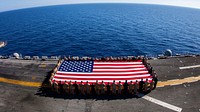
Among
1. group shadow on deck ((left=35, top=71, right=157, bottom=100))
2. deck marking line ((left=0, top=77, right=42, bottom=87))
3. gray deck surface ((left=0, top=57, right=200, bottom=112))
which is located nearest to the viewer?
gray deck surface ((left=0, top=57, right=200, bottom=112))

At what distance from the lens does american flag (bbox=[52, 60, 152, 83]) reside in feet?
99.9

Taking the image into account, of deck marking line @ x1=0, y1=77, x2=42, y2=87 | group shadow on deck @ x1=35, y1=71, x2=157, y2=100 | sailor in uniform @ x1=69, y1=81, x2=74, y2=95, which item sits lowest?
deck marking line @ x1=0, y1=77, x2=42, y2=87

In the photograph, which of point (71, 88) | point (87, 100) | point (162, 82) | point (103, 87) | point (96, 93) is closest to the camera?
point (87, 100)

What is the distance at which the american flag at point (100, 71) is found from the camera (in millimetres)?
30438

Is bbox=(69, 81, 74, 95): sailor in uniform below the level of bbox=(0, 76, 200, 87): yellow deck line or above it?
above

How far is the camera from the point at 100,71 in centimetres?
3278

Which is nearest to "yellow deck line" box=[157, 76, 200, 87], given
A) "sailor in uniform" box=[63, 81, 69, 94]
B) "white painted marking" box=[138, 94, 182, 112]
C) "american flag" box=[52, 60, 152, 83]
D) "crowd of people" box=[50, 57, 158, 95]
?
"american flag" box=[52, 60, 152, 83]

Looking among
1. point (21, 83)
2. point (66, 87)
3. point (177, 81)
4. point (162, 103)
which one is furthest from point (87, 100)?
point (177, 81)

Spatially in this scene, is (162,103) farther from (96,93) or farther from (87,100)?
(87,100)

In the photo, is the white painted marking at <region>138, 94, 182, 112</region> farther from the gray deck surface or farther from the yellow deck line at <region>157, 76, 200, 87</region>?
the yellow deck line at <region>157, 76, 200, 87</region>

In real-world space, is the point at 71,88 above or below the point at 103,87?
below

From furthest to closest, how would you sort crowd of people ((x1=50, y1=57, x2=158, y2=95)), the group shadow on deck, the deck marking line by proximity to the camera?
the deck marking line → the group shadow on deck → crowd of people ((x1=50, y1=57, x2=158, y2=95))

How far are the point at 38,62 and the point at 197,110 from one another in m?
28.6

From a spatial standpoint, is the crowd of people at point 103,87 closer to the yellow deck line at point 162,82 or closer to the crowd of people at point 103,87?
the crowd of people at point 103,87
